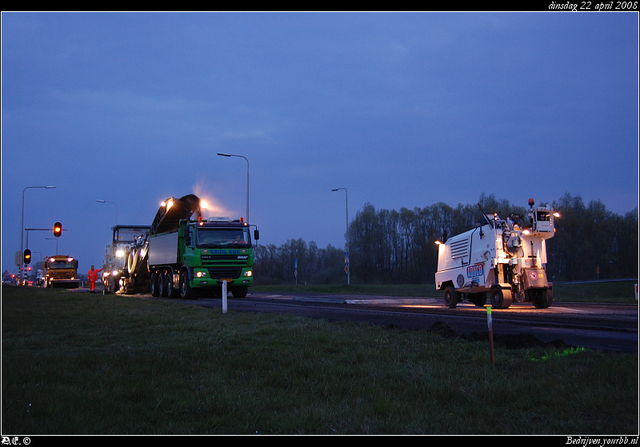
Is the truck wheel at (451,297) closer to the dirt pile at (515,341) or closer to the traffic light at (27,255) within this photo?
the dirt pile at (515,341)

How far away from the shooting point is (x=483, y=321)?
12945 millimetres

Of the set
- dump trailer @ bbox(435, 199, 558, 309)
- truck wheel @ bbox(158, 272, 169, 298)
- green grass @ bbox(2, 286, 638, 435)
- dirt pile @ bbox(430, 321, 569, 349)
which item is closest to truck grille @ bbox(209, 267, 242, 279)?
truck wheel @ bbox(158, 272, 169, 298)

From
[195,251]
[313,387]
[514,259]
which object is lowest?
[313,387]

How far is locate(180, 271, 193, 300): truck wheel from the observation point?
24859 millimetres

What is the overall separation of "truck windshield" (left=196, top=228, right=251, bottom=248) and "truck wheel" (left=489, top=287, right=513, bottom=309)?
11.9 metres

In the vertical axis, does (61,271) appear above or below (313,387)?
above

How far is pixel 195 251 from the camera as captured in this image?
2356cm

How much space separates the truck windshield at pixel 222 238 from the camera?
77.2ft

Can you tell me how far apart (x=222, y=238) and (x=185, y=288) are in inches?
141

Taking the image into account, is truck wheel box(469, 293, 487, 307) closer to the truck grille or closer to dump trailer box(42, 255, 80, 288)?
the truck grille

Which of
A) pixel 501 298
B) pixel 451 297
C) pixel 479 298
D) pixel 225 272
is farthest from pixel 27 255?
pixel 501 298

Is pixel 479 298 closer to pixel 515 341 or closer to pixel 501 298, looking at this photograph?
pixel 501 298

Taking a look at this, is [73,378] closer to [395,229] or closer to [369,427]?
[369,427]

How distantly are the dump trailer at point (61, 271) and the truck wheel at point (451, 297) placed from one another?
4965 cm
